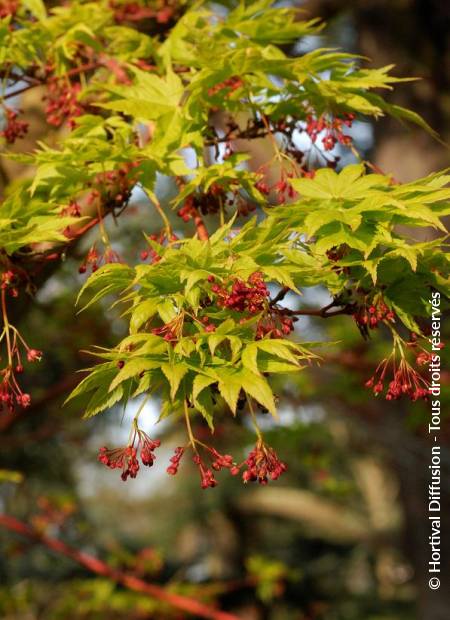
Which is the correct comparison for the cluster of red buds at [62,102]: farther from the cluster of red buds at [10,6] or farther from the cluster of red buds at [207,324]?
the cluster of red buds at [207,324]

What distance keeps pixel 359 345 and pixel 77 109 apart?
3.91m

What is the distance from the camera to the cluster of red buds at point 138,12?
106 inches

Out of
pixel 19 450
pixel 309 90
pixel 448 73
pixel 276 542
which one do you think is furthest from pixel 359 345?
pixel 276 542

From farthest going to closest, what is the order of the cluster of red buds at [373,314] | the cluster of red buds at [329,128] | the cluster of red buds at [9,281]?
the cluster of red buds at [329,128], the cluster of red buds at [9,281], the cluster of red buds at [373,314]

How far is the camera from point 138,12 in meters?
2.72

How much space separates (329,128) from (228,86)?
295 millimetres

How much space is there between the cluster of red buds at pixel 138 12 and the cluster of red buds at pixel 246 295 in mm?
1564

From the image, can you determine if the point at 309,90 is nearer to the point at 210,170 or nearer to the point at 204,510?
the point at 210,170

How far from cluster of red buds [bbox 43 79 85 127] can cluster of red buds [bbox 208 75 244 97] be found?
54cm

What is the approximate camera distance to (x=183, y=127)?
1.92m

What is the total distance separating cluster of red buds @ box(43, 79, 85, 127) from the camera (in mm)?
2305

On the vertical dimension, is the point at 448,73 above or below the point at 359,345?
above

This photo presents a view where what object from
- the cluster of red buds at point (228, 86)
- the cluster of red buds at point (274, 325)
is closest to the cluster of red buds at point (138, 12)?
the cluster of red buds at point (228, 86)

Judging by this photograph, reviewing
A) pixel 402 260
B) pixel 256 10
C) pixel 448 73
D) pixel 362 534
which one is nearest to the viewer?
pixel 402 260
